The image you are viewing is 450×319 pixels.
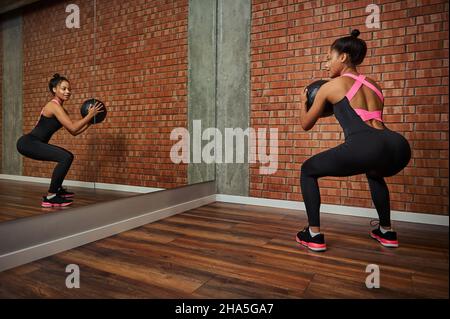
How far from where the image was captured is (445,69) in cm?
298

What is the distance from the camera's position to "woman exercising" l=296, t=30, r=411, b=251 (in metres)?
2.06

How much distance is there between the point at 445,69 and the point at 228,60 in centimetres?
233

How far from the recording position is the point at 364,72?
333 centimetres

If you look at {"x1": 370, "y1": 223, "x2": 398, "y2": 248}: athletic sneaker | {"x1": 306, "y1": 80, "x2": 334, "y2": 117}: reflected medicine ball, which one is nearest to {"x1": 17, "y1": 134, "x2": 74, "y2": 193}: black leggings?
{"x1": 306, "y1": 80, "x2": 334, "y2": 117}: reflected medicine ball

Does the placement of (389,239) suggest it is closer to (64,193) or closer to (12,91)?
(64,193)

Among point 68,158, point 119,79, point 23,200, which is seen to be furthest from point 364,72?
point 23,200

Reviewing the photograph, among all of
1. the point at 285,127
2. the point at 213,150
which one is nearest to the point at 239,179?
the point at 213,150

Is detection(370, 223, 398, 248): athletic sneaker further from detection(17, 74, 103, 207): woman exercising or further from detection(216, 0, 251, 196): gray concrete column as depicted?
detection(17, 74, 103, 207): woman exercising

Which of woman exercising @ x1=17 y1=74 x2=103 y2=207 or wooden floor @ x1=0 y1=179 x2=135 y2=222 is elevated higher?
woman exercising @ x1=17 y1=74 x2=103 y2=207

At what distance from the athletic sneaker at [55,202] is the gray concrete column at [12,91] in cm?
29

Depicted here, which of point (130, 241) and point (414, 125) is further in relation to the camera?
point (414, 125)
